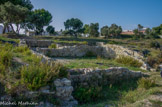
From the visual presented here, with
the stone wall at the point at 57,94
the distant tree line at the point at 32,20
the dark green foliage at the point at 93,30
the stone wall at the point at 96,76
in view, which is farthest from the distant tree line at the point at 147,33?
the stone wall at the point at 57,94

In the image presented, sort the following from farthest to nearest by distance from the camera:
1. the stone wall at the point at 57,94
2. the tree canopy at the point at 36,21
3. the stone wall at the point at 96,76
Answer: the tree canopy at the point at 36,21, the stone wall at the point at 96,76, the stone wall at the point at 57,94

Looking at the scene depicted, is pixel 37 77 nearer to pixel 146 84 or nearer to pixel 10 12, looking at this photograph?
pixel 146 84

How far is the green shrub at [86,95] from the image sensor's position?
18.5ft

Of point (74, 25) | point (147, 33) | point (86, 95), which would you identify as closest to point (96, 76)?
point (86, 95)

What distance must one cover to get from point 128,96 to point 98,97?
1.22 metres

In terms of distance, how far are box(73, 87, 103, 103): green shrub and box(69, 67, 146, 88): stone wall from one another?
43 centimetres

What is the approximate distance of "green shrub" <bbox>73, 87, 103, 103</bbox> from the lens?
18.5ft

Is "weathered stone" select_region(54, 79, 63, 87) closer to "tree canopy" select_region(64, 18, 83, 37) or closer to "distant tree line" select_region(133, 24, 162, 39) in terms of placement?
"tree canopy" select_region(64, 18, 83, 37)

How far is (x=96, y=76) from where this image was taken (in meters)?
7.07

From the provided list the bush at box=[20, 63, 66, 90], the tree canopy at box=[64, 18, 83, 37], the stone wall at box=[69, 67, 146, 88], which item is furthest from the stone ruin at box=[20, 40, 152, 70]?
the tree canopy at box=[64, 18, 83, 37]

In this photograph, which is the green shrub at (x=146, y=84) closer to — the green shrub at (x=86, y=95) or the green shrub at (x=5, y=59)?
the green shrub at (x=86, y=95)

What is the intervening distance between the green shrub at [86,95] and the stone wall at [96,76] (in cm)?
43

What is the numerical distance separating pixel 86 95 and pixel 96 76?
1.56 metres

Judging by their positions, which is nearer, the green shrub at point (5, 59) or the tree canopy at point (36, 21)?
the green shrub at point (5, 59)
